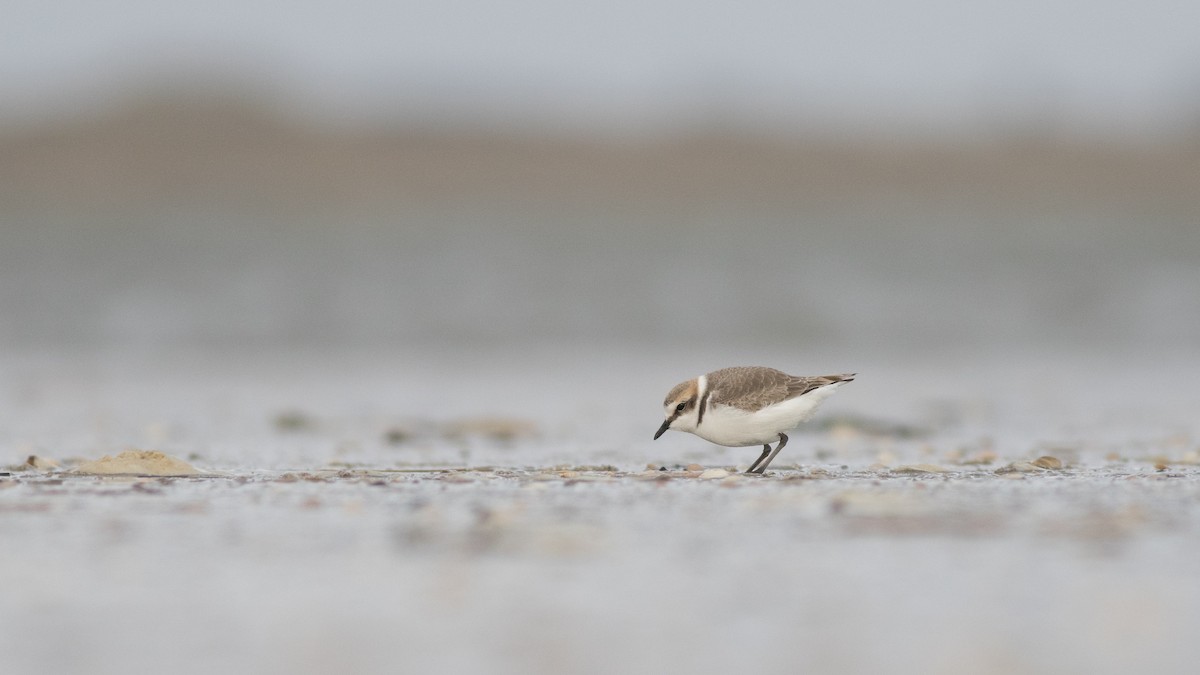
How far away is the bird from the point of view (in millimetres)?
8234

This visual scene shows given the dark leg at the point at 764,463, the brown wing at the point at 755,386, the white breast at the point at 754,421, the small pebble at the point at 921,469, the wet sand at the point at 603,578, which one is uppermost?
the brown wing at the point at 755,386

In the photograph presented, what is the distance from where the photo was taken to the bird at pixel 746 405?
823 centimetres

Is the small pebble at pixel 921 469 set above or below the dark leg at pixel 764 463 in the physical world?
below

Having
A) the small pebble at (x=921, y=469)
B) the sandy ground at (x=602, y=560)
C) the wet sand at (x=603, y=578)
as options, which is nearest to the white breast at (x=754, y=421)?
the sandy ground at (x=602, y=560)

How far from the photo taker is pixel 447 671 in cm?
371

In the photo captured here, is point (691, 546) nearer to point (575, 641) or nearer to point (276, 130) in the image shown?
point (575, 641)

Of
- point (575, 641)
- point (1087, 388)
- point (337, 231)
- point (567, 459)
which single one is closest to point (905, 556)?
point (575, 641)

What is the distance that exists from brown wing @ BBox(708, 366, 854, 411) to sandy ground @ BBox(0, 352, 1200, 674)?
0.46 metres

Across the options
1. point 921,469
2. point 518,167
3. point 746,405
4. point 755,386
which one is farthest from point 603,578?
point 518,167

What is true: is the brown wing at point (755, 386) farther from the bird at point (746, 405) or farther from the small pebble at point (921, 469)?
the small pebble at point (921, 469)

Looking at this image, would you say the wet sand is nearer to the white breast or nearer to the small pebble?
the small pebble

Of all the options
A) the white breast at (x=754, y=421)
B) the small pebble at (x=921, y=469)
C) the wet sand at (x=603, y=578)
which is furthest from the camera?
the white breast at (x=754, y=421)

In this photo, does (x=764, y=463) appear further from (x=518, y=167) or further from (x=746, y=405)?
(x=518, y=167)

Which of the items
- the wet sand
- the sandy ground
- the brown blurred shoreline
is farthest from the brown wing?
the brown blurred shoreline
